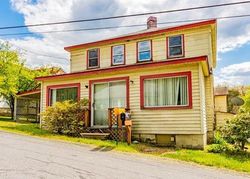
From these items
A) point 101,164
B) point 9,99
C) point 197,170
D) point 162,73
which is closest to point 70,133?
point 162,73

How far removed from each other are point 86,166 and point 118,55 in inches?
420

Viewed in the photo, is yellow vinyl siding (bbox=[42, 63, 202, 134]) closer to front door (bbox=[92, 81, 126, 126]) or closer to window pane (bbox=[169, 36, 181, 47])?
front door (bbox=[92, 81, 126, 126])

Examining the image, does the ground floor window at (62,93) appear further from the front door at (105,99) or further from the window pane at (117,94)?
the window pane at (117,94)

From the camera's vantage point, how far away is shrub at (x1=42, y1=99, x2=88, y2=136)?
44.2ft

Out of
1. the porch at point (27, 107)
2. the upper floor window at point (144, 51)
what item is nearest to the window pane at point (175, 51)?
the upper floor window at point (144, 51)

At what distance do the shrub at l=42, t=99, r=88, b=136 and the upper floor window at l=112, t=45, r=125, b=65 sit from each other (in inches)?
160

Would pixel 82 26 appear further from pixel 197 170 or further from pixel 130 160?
pixel 197 170

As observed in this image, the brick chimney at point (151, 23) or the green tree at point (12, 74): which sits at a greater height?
the brick chimney at point (151, 23)

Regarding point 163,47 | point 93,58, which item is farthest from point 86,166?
point 93,58

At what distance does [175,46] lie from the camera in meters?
15.3

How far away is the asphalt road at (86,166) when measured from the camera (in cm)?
622

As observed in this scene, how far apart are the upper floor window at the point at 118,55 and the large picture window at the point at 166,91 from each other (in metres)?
4.15

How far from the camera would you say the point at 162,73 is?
12500 millimetres

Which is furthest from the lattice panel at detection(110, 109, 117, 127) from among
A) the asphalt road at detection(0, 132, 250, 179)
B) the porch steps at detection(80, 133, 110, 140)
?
the asphalt road at detection(0, 132, 250, 179)
